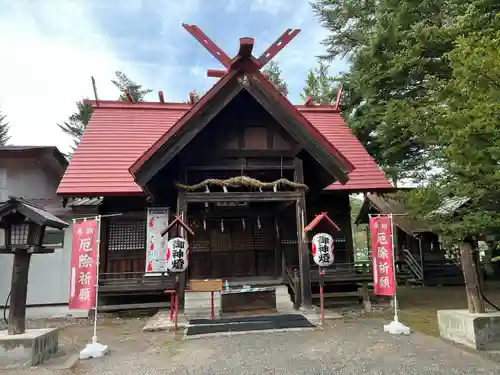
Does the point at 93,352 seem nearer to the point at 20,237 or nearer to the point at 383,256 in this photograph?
the point at 20,237

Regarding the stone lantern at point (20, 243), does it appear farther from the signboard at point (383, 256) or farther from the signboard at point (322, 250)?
the signboard at point (383, 256)

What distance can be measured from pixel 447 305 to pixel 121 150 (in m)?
11.5

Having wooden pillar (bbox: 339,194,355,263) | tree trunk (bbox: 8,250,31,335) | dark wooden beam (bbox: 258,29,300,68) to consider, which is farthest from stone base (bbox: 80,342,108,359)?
wooden pillar (bbox: 339,194,355,263)

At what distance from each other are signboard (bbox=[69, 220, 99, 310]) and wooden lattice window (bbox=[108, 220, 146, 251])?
407 cm

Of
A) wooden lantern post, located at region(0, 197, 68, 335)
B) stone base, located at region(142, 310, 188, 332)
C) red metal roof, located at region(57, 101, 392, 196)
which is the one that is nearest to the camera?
wooden lantern post, located at region(0, 197, 68, 335)

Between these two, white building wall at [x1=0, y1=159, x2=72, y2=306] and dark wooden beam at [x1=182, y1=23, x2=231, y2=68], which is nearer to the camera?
dark wooden beam at [x1=182, y1=23, x2=231, y2=68]

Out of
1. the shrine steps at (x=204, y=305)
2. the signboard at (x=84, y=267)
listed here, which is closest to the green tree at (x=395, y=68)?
the shrine steps at (x=204, y=305)

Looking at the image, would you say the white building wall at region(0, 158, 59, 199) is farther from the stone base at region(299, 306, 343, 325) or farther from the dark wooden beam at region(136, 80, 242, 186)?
the stone base at region(299, 306, 343, 325)

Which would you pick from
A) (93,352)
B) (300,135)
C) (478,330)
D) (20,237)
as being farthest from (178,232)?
(478,330)

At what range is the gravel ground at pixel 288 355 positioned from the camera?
5230 mm

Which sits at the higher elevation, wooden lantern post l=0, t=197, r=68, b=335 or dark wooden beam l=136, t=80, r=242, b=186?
dark wooden beam l=136, t=80, r=242, b=186

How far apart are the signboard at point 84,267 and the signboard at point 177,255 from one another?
5.35 ft

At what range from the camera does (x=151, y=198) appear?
10.3 m

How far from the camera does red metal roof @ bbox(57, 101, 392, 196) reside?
10.6 metres
